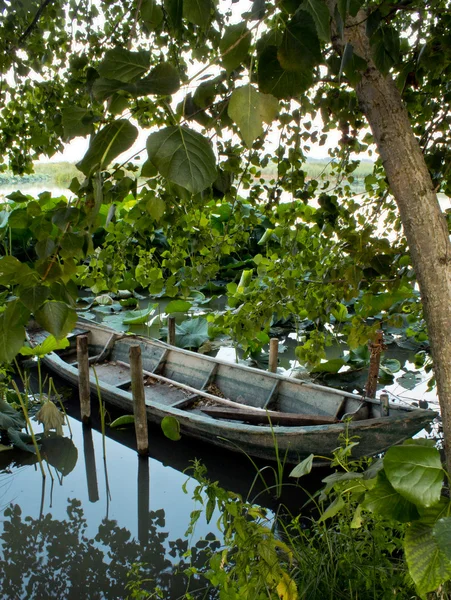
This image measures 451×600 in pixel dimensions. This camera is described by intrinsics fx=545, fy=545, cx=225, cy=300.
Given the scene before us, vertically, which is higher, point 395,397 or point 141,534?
point 395,397

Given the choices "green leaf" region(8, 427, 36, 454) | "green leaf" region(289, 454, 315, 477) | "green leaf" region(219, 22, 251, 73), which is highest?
"green leaf" region(219, 22, 251, 73)

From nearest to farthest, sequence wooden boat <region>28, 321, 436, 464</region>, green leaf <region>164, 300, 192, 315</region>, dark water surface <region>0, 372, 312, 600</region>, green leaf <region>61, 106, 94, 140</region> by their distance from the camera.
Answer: green leaf <region>61, 106, 94, 140</region>
dark water surface <region>0, 372, 312, 600</region>
wooden boat <region>28, 321, 436, 464</region>
green leaf <region>164, 300, 192, 315</region>

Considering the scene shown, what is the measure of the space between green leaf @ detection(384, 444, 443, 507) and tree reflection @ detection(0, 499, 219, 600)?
2406mm

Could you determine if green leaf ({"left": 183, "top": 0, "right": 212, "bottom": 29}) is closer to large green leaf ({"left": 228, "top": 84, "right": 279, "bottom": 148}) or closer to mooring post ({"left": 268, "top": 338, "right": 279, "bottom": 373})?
large green leaf ({"left": 228, "top": 84, "right": 279, "bottom": 148})

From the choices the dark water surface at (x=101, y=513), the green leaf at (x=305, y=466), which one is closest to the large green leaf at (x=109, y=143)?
the green leaf at (x=305, y=466)

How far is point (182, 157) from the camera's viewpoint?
0.47m

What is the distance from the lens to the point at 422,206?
90 cm

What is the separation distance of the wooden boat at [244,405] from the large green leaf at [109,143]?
281 cm

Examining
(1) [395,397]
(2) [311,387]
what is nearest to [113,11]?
(2) [311,387]

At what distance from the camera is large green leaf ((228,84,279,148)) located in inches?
18.3

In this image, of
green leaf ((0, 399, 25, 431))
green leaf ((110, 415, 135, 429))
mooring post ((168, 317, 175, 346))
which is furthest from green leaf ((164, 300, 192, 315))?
green leaf ((0, 399, 25, 431))

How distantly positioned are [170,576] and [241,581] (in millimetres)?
1708

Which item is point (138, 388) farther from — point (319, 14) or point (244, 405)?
point (319, 14)

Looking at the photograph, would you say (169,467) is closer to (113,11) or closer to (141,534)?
(141,534)
